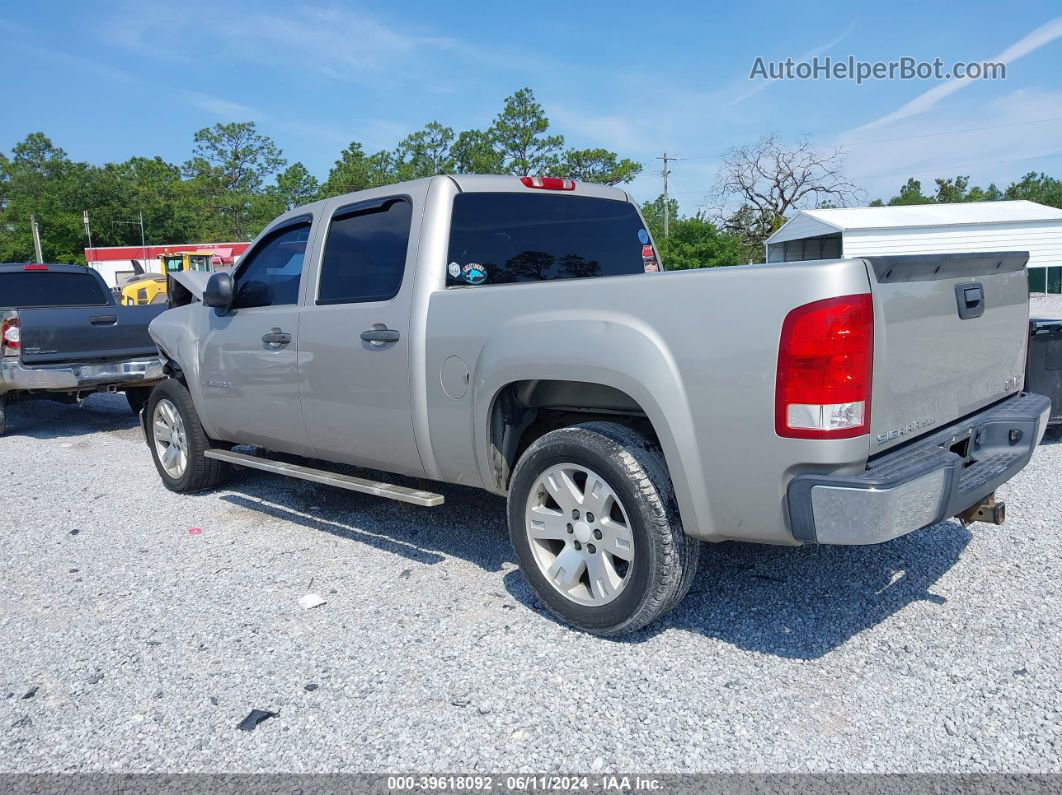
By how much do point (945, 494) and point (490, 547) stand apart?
2.48m

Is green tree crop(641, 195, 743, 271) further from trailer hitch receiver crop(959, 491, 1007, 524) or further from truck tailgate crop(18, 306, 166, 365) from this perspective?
trailer hitch receiver crop(959, 491, 1007, 524)

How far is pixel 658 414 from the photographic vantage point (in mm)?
2955

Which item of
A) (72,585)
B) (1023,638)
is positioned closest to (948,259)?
(1023,638)

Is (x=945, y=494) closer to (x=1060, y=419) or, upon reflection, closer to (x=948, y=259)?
(x=948, y=259)

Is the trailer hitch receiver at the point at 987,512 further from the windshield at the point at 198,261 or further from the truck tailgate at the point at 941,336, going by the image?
the windshield at the point at 198,261

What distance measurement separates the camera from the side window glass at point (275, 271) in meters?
4.82

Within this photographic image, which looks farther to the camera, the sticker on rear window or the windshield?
the windshield

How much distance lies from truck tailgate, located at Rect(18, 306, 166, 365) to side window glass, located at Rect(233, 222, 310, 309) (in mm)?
4206

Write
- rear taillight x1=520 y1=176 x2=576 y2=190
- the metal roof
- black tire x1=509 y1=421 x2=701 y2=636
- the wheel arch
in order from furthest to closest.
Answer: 1. the metal roof
2. rear taillight x1=520 y1=176 x2=576 y2=190
3. black tire x1=509 y1=421 x2=701 y2=636
4. the wheel arch

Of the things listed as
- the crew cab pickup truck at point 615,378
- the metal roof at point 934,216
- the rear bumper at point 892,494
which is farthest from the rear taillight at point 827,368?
the metal roof at point 934,216

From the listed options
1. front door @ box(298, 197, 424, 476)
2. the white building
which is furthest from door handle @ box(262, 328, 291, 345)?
the white building

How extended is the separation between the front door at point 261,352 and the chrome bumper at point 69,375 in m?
3.21

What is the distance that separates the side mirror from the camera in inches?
195

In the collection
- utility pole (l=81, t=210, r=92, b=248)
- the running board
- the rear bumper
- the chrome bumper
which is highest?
utility pole (l=81, t=210, r=92, b=248)
